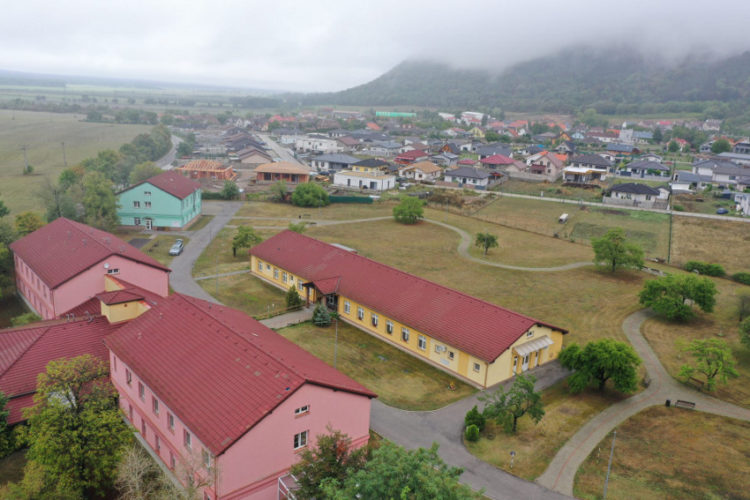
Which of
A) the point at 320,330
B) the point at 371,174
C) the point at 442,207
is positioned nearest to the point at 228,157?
the point at 371,174

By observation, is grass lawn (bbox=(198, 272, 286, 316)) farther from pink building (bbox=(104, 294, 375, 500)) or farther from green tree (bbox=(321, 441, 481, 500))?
green tree (bbox=(321, 441, 481, 500))

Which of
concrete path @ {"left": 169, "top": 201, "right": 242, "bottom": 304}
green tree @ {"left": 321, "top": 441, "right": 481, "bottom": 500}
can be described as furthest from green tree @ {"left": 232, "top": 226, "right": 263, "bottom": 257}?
green tree @ {"left": 321, "top": 441, "right": 481, "bottom": 500}

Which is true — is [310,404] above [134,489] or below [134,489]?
above

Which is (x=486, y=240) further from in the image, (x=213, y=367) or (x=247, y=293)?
(x=213, y=367)

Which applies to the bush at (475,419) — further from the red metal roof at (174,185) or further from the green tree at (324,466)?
the red metal roof at (174,185)

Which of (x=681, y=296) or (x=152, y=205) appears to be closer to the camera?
(x=681, y=296)

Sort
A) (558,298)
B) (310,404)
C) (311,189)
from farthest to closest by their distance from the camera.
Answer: (311,189) < (558,298) < (310,404)

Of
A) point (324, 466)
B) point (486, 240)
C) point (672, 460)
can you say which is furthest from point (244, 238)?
point (672, 460)

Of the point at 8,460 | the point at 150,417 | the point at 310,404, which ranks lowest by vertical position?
the point at 8,460

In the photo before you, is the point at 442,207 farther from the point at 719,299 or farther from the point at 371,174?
the point at 719,299
